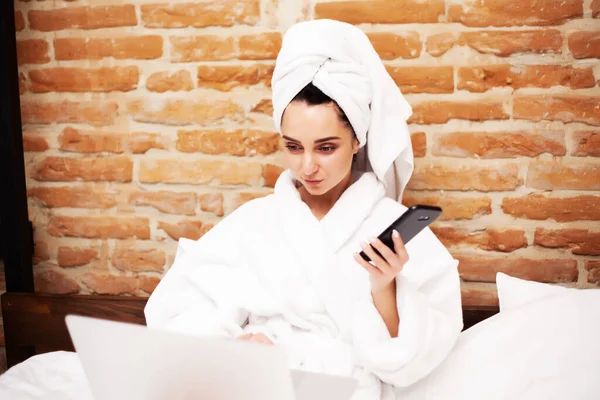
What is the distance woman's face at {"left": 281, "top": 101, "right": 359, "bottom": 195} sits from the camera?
3.62ft

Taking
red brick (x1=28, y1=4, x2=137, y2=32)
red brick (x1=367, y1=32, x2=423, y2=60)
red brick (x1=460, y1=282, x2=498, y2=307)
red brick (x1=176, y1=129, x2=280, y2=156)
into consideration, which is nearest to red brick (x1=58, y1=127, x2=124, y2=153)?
red brick (x1=176, y1=129, x2=280, y2=156)

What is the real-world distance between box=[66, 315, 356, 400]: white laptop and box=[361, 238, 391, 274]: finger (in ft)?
1.06

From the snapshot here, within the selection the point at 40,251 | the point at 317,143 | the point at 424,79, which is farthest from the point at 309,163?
the point at 40,251

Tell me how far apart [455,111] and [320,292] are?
0.66 metres

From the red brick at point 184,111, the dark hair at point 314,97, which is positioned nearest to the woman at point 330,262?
the dark hair at point 314,97

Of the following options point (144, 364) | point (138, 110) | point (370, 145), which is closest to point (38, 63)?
point (138, 110)

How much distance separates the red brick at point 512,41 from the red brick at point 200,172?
71cm

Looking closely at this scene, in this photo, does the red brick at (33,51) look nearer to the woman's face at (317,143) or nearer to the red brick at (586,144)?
the woman's face at (317,143)

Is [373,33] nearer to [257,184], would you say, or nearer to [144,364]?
[257,184]

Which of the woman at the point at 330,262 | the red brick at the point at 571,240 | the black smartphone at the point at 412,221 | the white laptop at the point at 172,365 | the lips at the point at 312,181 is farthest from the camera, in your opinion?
the red brick at the point at 571,240

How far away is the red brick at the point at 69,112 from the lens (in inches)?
60.2

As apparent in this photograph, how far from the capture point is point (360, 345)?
1030 millimetres

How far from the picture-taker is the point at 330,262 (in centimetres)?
113

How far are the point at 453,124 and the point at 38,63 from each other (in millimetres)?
1300
